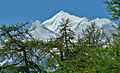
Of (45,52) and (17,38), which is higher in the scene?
(17,38)

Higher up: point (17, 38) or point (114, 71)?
point (17, 38)

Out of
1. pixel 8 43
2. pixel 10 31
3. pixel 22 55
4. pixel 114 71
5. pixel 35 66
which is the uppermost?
pixel 10 31

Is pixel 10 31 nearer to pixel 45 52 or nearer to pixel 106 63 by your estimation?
pixel 45 52

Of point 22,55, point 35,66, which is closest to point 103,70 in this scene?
point 35,66

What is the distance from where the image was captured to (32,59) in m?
11.5

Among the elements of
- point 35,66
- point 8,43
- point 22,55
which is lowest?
point 35,66

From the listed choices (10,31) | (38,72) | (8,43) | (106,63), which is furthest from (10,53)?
(106,63)

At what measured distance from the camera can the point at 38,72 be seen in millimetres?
11609

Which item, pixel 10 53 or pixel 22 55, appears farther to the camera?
pixel 22 55

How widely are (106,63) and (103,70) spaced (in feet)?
1.36

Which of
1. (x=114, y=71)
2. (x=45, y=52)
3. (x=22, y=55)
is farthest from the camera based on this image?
(x=45, y=52)

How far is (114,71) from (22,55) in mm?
7909

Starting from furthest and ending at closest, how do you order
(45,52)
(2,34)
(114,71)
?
(45,52) < (2,34) < (114,71)

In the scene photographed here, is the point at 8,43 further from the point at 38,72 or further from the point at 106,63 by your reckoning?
the point at 106,63
